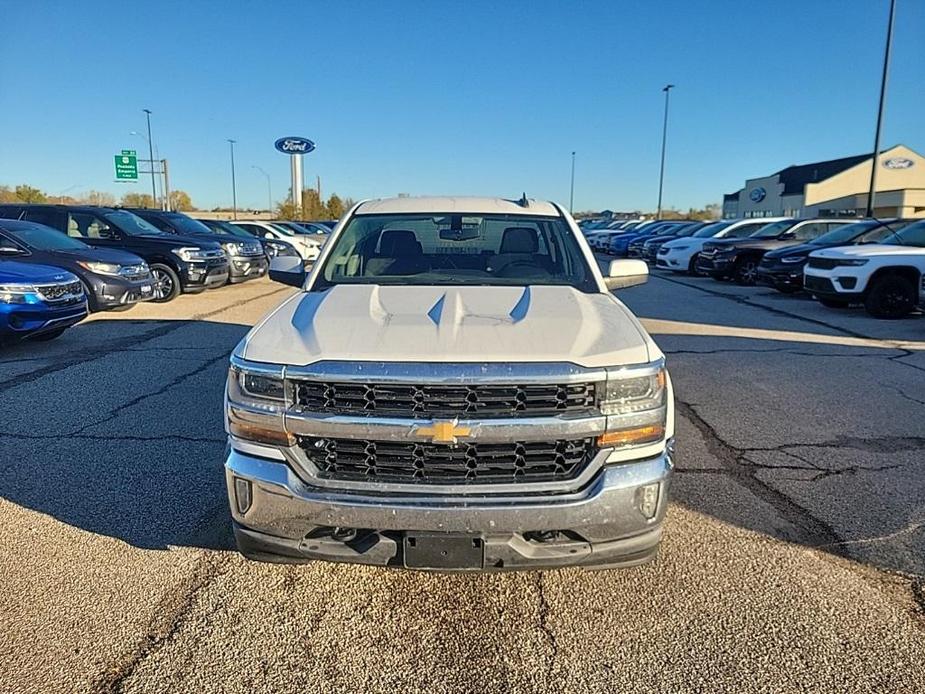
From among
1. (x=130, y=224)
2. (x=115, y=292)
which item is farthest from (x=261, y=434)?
(x=130, y=224)

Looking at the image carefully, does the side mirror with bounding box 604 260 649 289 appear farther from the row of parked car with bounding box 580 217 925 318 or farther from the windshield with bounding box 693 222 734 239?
the windshield with bounding box 693 222 734 239

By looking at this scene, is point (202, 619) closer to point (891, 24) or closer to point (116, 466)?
point (116, 466)

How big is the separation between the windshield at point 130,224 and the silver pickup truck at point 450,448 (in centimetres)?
1213

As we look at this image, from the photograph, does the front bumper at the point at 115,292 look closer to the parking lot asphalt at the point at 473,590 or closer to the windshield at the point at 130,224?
the windshield at the point at 130,224

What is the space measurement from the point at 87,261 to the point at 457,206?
770cm

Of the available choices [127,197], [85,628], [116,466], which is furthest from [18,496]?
[127,197]

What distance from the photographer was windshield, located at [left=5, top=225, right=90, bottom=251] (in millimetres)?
9844

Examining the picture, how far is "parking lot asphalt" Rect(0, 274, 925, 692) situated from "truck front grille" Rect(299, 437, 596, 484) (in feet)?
2.34

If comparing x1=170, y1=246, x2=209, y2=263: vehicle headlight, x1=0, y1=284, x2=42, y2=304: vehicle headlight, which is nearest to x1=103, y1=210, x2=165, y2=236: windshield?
x1=170, y1=246, x2=209, y2=263: vehicle headlight

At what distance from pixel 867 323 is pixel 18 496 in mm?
11358

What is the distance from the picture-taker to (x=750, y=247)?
16.6 meters

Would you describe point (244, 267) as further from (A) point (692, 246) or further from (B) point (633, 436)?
(B) point (633, 436)

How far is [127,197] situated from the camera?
2763 inches

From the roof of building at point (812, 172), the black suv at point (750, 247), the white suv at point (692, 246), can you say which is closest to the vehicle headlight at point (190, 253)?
the black suv at point (750, 247)
